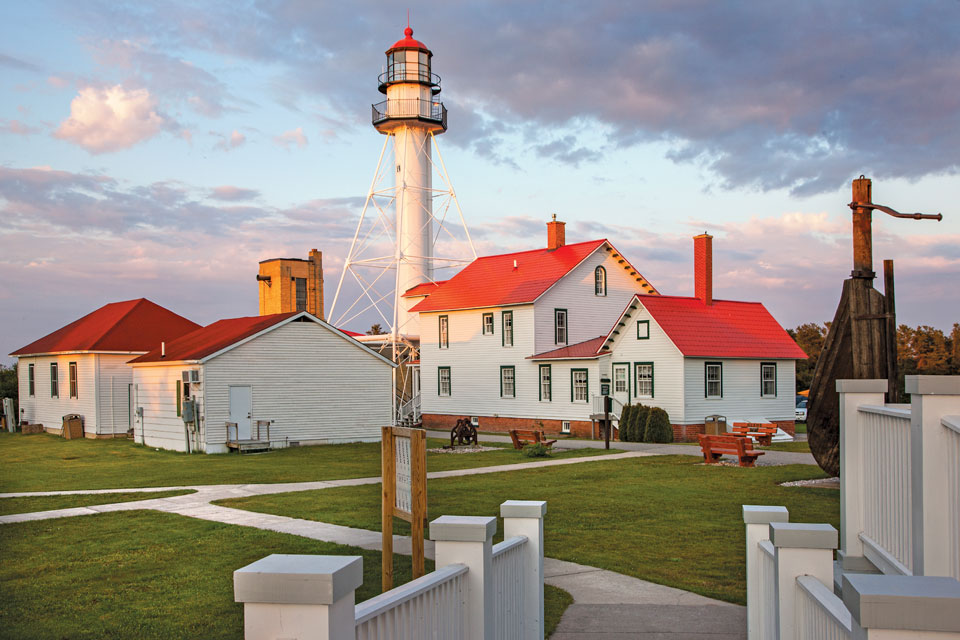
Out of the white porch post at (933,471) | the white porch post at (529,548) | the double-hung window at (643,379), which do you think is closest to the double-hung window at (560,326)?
the double-hung window at (643,379)

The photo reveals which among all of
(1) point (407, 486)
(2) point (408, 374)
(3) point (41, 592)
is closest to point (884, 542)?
(1) point (407, 486)

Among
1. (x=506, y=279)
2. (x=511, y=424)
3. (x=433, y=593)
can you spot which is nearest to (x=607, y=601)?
(x=433, y=593)

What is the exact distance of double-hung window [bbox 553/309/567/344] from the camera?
137ft

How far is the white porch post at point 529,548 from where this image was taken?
21.8ft

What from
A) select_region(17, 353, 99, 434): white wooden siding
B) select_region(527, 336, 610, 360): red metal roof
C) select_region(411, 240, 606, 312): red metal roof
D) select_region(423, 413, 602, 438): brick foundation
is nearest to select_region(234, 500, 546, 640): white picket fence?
select_region(423, 413, 602, 438): brick foundation

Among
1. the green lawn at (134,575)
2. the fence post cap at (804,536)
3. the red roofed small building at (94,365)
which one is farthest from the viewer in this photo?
the red roofed small building at (94,365)

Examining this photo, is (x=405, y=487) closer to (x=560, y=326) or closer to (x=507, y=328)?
(x=560, y=326)

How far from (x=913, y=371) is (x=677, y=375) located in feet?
50.7

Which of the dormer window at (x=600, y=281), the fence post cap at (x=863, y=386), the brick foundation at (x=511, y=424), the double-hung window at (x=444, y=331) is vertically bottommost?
the brick foundation at (x=511, y=424)

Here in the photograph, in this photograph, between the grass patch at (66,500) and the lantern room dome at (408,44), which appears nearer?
the grass patch at (66,500)

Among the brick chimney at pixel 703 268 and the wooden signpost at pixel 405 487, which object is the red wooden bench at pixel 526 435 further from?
the wooden signpost at pixel 405 487

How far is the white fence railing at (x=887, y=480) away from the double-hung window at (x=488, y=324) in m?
35.8

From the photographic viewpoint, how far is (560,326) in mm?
41938

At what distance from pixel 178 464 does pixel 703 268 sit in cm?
2329
